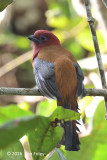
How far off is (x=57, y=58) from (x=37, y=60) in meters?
0.24

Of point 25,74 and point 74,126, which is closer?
point 74,126

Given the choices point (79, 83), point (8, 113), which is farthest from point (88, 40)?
point (8, 113)

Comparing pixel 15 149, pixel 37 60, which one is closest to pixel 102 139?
pixel 15 149

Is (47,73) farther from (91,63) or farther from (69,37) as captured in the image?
(69,37)

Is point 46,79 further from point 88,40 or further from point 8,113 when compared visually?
point 88,40

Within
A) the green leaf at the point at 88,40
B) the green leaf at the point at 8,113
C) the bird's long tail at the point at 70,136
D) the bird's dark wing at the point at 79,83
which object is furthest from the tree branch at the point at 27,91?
the green leaf at the point at 88,40

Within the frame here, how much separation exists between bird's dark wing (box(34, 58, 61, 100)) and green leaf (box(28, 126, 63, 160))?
3.38 feet

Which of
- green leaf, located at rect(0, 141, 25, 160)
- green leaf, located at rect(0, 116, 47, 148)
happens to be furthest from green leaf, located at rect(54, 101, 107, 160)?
green leaf, located at rect(0, 116, 47, 148)

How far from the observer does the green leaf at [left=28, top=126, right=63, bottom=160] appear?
3.31ft

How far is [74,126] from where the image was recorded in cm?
182

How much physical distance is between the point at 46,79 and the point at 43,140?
1187 mm

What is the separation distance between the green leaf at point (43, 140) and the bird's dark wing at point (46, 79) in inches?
40.6

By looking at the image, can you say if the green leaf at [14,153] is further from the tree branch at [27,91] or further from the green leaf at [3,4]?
the tree branch at [27,91]

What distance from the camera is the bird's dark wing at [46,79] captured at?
82.6 inches
